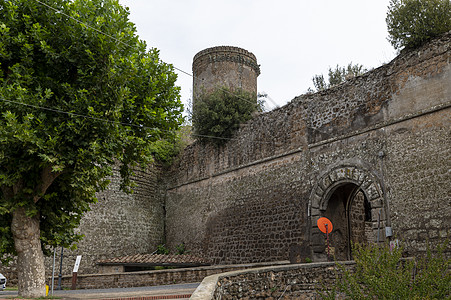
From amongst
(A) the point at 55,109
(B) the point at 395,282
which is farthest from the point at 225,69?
(B) the point at 395,282

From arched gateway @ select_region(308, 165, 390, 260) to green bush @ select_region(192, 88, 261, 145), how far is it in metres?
4.85

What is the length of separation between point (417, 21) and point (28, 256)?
36.9 feet

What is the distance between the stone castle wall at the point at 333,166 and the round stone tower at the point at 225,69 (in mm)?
4753

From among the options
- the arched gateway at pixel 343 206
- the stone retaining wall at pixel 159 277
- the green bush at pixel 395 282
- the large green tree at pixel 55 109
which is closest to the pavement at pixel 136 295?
the large green tree at pixel 55 109

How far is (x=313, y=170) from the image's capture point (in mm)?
13367

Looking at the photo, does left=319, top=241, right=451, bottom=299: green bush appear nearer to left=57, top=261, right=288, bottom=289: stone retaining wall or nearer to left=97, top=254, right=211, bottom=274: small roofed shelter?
left=57, top=261, right=288, bottom=289: stone retaining wall

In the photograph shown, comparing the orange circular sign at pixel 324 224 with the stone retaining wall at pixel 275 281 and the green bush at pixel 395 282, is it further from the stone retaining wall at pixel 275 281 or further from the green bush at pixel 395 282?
the green bush at pixel 395 282

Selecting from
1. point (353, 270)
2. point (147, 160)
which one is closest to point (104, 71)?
point (147, 160)

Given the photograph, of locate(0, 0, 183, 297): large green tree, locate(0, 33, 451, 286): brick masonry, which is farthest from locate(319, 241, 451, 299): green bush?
locate(0, 0, 183, 297): large green tree

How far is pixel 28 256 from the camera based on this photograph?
8422mm

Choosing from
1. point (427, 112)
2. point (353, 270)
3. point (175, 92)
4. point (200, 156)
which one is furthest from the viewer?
point (200, 156)

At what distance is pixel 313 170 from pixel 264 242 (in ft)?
9.79

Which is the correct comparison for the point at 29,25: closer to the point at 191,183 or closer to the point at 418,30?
the point at 418,30

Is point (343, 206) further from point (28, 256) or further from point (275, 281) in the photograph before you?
point (28, 256)
